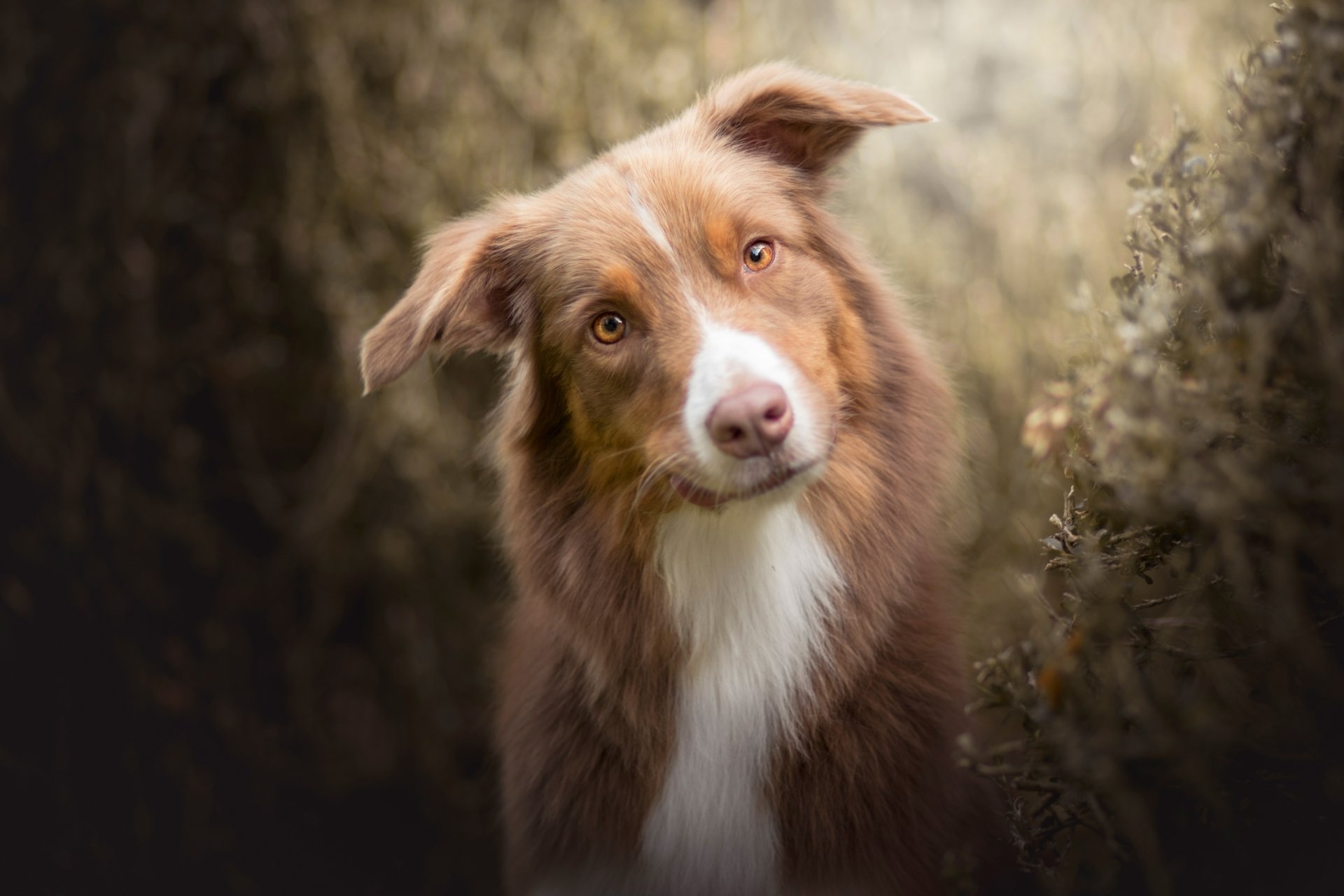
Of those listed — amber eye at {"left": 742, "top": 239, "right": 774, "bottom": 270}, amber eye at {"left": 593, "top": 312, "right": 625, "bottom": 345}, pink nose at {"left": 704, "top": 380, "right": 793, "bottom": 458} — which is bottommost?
pink nose at {"left": 704, "top": 380, "right": 793, "bottom": 458}

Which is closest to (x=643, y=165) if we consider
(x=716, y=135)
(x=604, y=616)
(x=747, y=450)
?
(x=716, y=135)

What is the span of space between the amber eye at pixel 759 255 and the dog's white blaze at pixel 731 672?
608mm

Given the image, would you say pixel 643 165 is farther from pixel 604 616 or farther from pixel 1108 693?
pixel 1108 693

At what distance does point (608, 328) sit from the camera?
2.60 metres

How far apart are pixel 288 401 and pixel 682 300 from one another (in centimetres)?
294

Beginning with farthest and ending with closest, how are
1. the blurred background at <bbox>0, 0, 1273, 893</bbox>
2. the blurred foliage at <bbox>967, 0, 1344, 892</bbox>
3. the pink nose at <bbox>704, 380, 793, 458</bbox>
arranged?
the blurred background at <bbox>0, 0, 1273, 893</bbox>
the pink nose at <bbox>704, 380, 793, 458</bbox>
the blurred foliage at <bbox>967, 0, 1344, 892</bbox>

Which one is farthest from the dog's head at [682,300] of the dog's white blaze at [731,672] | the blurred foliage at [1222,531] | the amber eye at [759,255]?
the blurred foliage at [1222,531]

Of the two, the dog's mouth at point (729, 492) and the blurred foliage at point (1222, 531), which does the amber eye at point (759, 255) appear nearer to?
the dog's mouth at point (729, 492)

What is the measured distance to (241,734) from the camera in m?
4.61

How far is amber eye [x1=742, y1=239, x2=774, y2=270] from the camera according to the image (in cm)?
260

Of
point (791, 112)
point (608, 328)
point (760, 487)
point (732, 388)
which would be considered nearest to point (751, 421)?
point (732, 388)

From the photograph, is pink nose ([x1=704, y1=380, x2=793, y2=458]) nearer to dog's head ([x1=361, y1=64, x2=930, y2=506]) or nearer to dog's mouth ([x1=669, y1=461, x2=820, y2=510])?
dog's head ([x1=361, y1=64, x2=930, y2=506])

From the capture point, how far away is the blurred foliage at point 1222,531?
1731 mm

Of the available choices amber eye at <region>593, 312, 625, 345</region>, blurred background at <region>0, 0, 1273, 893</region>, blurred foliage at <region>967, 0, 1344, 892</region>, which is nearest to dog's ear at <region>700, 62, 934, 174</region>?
amber eye at <region>593, 312, 625, 345</region>
